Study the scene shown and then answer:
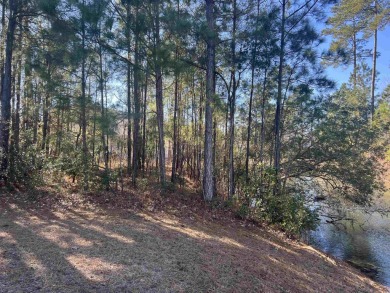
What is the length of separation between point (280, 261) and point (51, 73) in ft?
24.1

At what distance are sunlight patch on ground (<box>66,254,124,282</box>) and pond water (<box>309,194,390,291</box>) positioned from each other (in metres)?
5.99

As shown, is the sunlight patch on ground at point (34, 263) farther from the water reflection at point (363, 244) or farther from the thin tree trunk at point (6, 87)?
the water reflection at point (363, 244)

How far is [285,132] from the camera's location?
8945 mm

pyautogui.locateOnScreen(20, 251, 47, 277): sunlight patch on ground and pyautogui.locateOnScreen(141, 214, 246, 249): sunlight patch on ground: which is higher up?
pyautogui.locateOnScreen(20, 251, 47, 277): sunlight patch on ground

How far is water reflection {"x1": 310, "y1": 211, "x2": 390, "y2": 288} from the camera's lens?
6812 millimetres

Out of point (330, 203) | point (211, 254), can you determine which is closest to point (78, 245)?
point (211, 254)

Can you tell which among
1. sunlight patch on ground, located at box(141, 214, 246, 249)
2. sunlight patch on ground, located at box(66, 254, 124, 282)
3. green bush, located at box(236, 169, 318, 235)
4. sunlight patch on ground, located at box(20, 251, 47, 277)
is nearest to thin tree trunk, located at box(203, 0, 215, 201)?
green bush, located at box(236, 169, 318, 235)

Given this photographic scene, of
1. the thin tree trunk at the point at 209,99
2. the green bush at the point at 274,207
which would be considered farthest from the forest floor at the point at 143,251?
the thin tree trunk at the point at 209,99

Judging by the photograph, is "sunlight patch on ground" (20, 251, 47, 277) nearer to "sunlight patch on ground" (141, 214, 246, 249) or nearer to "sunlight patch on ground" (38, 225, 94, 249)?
"sunlight patch on ground" (38, 225, 94, 249)

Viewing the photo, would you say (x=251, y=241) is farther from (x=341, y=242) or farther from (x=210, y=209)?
(x=341, y=242)

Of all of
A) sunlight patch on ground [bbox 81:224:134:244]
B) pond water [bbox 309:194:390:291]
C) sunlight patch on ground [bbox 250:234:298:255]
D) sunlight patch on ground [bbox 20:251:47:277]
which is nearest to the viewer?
sunlight patch on ground [bbox 20:251:47:277]

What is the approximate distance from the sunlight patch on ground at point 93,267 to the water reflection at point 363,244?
6.04 m

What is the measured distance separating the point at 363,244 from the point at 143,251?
7.33 m

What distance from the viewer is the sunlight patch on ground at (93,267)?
314cm
